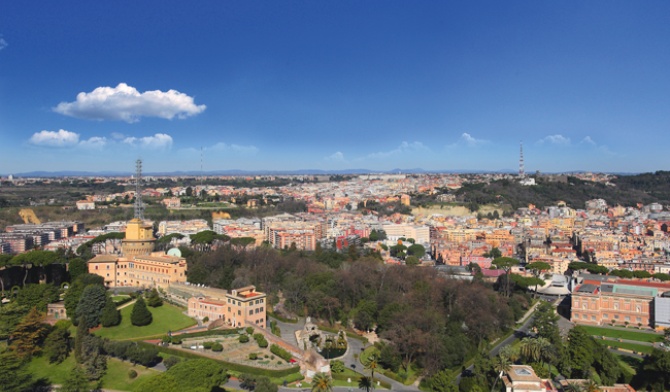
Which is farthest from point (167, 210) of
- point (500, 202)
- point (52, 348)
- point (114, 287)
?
point (52, 348)

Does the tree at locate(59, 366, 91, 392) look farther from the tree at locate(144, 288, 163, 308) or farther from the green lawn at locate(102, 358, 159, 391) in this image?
the tree at locate(144, 288, 163, 308)

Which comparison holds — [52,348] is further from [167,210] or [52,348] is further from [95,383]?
[167,210]

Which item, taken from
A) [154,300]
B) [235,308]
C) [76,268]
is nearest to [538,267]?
[235,308]

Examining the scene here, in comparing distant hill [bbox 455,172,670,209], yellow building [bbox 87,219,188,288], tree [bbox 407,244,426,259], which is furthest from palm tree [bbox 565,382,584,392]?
distant hill [bbox 455,172,670,209]

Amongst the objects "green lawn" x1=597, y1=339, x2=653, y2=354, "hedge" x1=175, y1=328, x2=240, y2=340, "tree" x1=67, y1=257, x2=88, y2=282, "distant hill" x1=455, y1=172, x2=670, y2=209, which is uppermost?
"distant hill" x1=455, y1=172, x2=670, y2=209

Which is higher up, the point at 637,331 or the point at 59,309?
the point at 59,309
